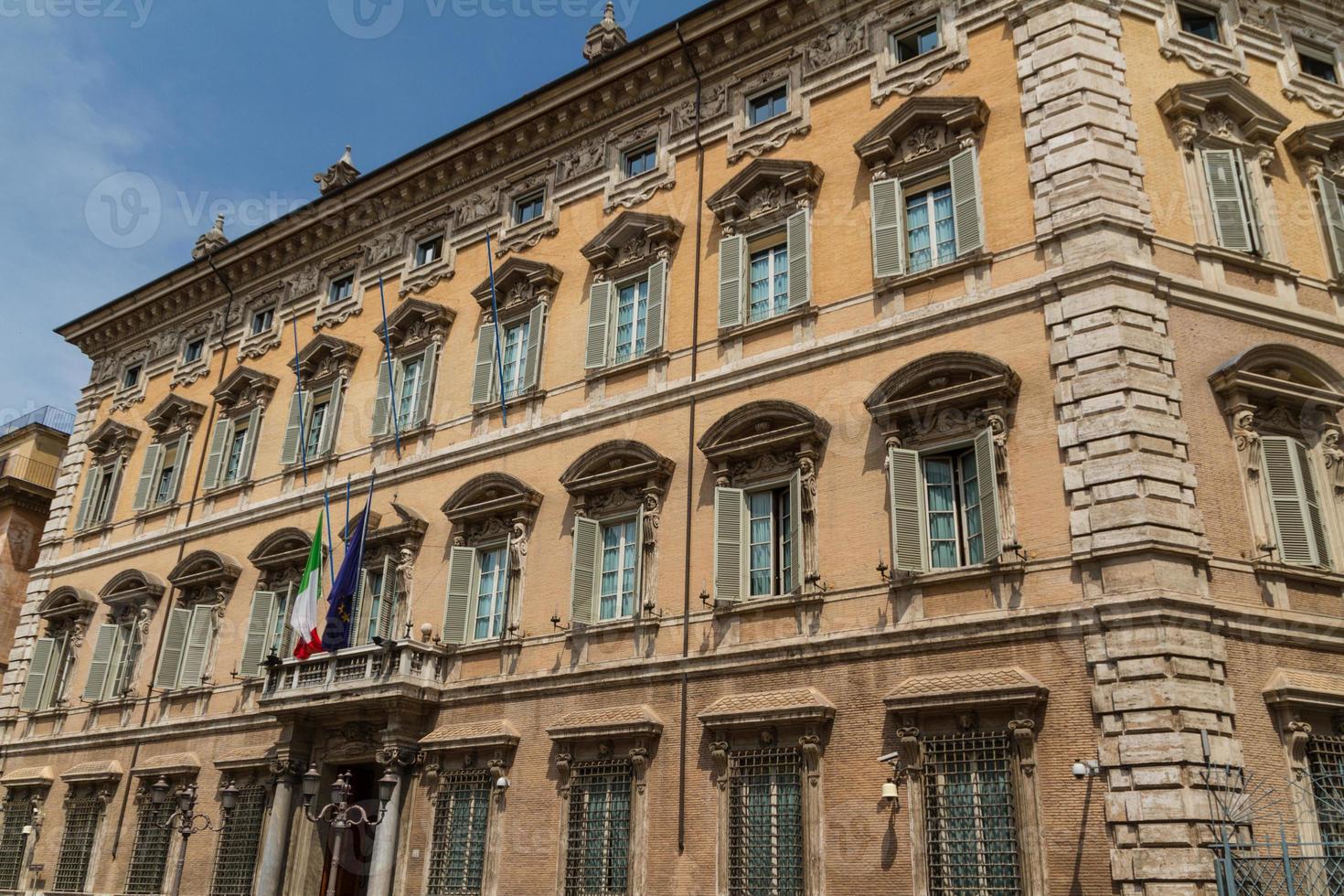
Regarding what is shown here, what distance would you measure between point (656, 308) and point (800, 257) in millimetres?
2768

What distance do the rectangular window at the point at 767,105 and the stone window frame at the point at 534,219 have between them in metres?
4.28

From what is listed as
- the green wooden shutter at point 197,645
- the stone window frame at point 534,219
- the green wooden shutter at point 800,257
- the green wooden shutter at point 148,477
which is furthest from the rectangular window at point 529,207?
the green wooden shutter at point 148,477

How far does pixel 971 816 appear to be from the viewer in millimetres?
12969

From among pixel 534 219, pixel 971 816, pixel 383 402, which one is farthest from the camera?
pixel 383 402

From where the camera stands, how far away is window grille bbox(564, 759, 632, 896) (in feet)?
51.9

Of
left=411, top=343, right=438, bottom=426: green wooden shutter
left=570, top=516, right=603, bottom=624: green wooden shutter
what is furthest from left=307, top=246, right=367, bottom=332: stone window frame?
left=570, top=516, right=603, bottom=624: green wooden shutter

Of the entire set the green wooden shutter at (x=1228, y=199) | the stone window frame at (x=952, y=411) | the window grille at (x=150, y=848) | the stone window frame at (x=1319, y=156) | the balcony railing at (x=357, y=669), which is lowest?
the window grille at (x=150, y=848)

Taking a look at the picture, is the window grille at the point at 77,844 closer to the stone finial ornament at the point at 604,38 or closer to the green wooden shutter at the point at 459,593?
the green wooden shutter at the point at 459,593

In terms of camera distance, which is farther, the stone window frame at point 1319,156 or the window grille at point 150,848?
the window grille at point 150,848

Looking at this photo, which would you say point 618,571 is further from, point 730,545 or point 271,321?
point 271,321

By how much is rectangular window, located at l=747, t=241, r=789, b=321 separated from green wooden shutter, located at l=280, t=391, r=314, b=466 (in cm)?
1081

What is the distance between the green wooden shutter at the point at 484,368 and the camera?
818 inches

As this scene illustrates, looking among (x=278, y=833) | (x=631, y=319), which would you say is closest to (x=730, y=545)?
(x=631, y=319)

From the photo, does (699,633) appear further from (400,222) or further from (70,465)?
(70,465)
